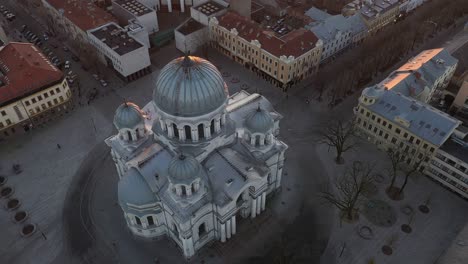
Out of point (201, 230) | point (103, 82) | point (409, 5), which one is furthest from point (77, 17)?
point (409, 5)

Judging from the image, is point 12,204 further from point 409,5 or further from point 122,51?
point 409,5

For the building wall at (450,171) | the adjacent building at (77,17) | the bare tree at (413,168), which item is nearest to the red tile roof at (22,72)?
the adjacent building at (77,17)

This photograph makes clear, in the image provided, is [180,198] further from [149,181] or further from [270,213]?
[270,213]

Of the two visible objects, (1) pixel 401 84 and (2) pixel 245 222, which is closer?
(2) pixel 245 222

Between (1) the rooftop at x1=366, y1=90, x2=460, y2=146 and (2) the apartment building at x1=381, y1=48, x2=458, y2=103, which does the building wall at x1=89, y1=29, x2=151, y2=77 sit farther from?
(2) the apartment building at x1=381, y1=48, x2=458, y2=103

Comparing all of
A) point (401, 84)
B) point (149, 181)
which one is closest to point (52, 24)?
point (149, 181)

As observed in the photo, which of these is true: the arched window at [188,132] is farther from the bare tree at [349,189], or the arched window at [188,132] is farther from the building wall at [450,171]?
the building wall at [450,171]
